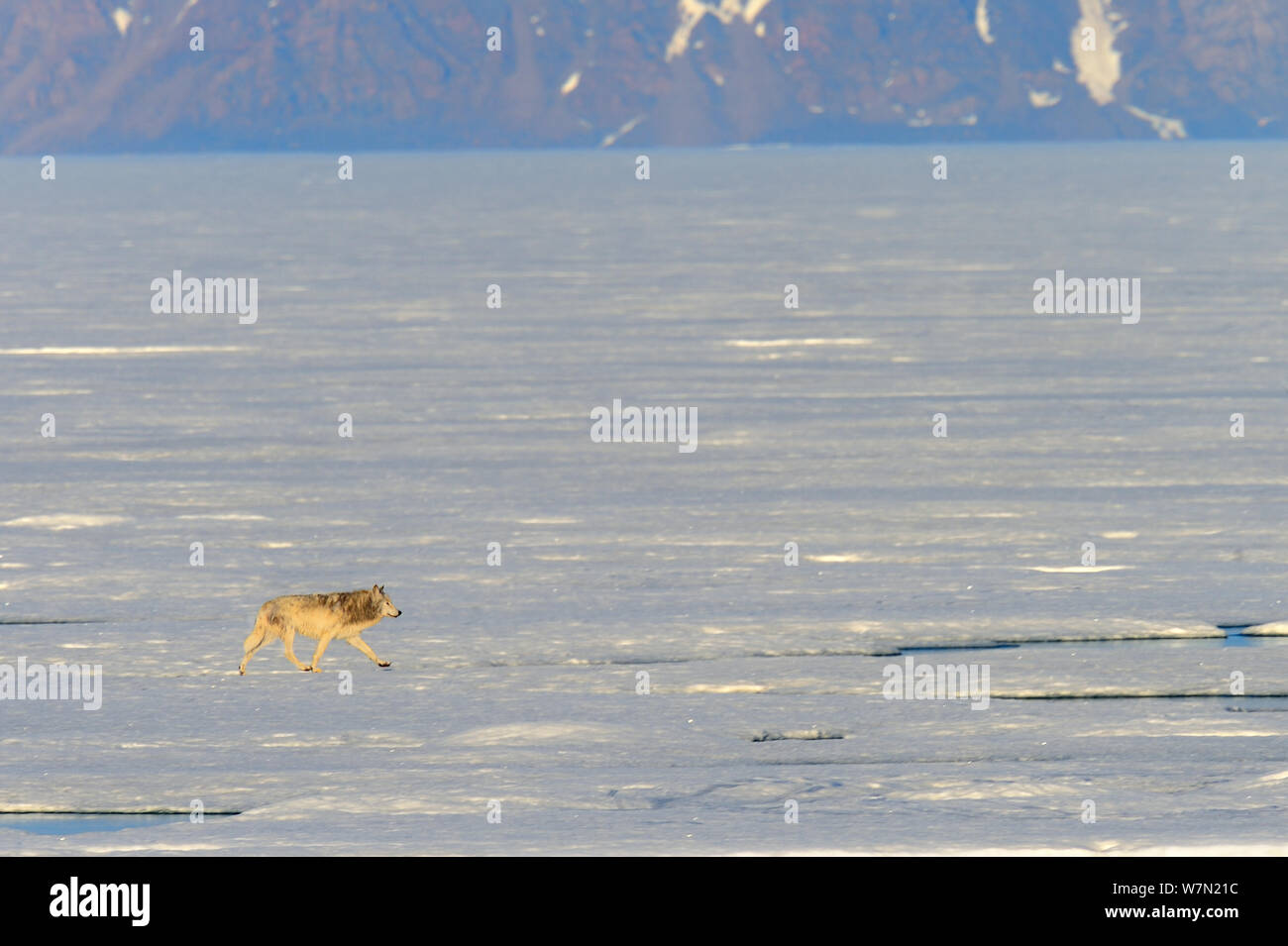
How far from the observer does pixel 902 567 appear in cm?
985

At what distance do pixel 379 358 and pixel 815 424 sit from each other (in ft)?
19.3

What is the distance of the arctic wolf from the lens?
758 cm

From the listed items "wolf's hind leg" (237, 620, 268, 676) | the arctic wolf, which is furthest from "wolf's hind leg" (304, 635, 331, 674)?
"wolf's hind leg" (237, 620, 268, 676)

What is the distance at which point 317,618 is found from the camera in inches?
299

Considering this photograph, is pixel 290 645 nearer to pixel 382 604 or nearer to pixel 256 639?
pixel 256 639

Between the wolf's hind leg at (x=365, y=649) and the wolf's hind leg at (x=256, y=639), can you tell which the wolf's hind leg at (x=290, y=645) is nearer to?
the wolf's hind leg at (x=256, y=639)

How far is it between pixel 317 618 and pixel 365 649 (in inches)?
→ 11.5

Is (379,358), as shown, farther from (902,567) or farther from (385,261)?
(385,261)

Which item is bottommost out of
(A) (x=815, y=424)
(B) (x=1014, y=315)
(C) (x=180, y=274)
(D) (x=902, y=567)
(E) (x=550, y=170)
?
(D) (x=902, y=567)

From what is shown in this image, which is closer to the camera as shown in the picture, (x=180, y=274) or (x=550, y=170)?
(x=180, y=274)

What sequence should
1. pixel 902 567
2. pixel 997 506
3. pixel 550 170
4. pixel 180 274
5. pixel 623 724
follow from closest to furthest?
pixel 623 724, pixel 902 567, pixel 997 506, pixel 180 274, pixel 550 170

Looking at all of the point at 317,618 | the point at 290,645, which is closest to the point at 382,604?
the point at 317,618

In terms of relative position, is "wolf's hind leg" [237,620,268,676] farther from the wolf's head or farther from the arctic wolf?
the wolf's head

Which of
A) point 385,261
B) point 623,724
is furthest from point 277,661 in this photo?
point 385,261
